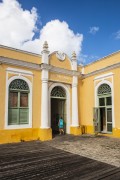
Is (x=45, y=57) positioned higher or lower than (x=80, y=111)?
higher

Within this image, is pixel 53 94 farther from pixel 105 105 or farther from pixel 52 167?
pixel 52 167

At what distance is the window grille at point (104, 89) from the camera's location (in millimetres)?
12048

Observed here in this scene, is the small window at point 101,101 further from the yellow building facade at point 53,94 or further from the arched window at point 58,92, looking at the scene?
the arched window at point 58,92

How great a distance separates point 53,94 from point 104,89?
12.4 ft

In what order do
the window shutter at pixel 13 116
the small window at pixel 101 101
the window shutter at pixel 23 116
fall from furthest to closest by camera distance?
the small window at pixel 101 101 < the window shutter at pixel 23 116 < the window shutter at pixel 13 116

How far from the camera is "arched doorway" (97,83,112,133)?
39.0 feet

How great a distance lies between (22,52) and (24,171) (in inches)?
296

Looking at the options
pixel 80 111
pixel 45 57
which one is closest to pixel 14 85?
pixel 45 57

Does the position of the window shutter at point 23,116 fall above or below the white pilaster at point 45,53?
below

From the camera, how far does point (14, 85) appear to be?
403 inches

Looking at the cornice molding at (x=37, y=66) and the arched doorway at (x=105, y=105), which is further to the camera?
the arched doorway at (x=105, y=105)

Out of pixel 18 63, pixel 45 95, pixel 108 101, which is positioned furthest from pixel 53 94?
pixel 108 101

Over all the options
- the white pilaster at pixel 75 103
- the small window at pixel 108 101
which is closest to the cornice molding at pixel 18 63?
the white pilaster at pixel 75 103

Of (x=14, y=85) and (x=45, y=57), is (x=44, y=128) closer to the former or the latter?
(x=14, y=85)
